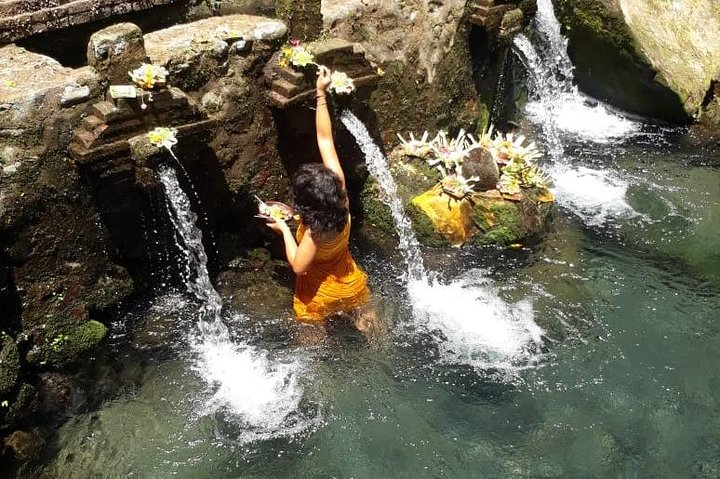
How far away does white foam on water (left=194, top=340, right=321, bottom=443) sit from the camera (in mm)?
4938

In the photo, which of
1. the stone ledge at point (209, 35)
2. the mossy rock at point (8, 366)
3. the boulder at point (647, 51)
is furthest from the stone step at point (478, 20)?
the mossy rock at point (8, 366)

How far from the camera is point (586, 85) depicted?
10477mm

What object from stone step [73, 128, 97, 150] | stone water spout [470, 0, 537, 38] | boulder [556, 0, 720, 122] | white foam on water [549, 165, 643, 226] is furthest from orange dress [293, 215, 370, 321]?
boulder [556, 0, 720, 122]

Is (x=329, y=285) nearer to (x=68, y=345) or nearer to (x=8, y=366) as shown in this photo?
(x=68, y=345)

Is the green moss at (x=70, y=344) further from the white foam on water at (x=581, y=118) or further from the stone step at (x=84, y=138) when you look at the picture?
the white foam on water at (x=581, y=118)

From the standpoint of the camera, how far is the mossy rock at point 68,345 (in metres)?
5.25

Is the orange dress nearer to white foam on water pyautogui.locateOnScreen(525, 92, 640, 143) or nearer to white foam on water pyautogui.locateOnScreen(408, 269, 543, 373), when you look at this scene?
white foam on water pyautogui.locateOnScreen(408, 269, 543, 373)

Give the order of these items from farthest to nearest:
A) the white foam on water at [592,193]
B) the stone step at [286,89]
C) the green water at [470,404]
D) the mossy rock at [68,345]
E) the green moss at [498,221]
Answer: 1. the white foam on water at [592,193]
2. the green moss at [498,221]
3. the stone step at [286,89]
4. the mossy rock at [68,345]
5. the green water at [470,404]

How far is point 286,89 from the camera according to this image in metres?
5.50

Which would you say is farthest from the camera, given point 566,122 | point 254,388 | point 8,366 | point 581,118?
point 581,118

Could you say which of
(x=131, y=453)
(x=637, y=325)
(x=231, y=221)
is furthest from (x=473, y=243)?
(x=131, y=453)

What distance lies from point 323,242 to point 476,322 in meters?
1.74

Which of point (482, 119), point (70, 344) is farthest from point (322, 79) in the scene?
point (482, 119)

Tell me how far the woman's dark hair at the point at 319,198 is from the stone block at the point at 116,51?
4.93ft
